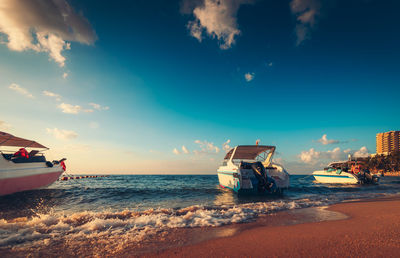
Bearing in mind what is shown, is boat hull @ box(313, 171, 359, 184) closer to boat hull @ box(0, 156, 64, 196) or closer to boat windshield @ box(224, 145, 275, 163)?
boat windshield @ box(224, 145, 275, 163)

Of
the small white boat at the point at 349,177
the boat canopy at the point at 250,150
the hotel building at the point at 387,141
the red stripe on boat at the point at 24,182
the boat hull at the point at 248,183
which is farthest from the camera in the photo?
the hotel building at the point at 387,141

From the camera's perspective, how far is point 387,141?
153 m

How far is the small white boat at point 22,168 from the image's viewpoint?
13.3 meters

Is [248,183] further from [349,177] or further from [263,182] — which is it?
[349,177]

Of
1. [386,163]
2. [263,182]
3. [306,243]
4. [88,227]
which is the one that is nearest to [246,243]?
[306,243]

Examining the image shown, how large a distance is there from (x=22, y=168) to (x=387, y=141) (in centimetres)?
22858

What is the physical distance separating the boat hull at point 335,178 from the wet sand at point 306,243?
84.0 feet

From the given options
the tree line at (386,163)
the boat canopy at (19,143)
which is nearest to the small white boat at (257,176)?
the boat canopy at (19,143)

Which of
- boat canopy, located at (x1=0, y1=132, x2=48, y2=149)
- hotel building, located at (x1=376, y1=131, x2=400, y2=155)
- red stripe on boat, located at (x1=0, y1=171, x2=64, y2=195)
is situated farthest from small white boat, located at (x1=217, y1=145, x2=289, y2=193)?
hotel building, located at (x1=376, y1=131, x2=400, y2=155)

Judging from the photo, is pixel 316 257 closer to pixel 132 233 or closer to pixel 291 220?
pixel 291 220

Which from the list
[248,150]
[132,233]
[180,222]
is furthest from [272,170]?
[132,233]

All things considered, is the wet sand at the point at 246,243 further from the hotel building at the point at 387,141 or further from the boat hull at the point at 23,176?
the hotel building at the point at 387,141

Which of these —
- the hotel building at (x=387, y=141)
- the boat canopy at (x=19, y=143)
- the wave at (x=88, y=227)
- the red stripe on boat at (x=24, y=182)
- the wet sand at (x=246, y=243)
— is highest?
the hotel building at (x=387, y=141)

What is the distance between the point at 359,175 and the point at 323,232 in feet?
94.3
